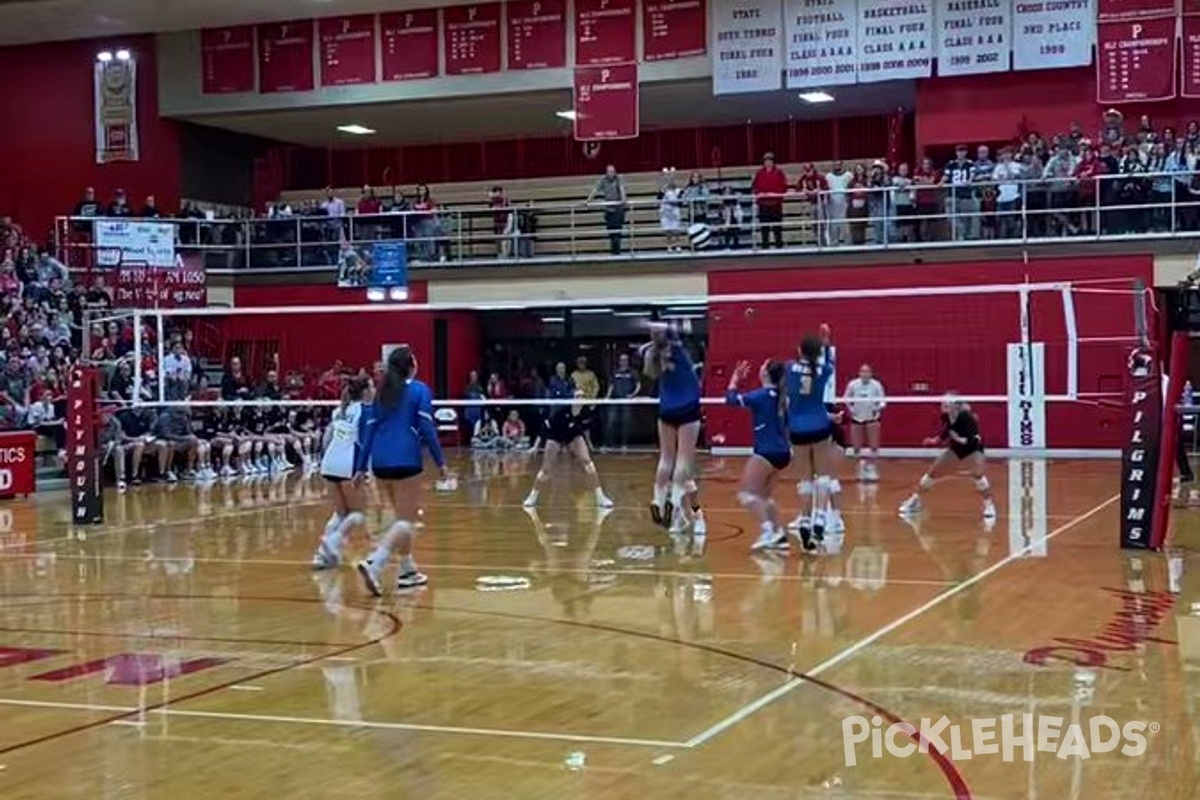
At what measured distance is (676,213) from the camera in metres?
30.3

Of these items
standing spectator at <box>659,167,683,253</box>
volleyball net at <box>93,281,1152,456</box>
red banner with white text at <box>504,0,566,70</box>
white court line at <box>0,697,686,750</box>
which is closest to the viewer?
white court line at <box>0,697,686,750</box>

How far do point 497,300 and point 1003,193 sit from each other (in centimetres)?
986

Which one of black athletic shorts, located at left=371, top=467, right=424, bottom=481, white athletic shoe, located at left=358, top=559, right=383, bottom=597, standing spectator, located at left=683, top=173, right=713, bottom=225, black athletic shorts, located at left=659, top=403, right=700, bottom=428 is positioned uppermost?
standing spectator, located at left=683, top=173, right=713, bottom=225

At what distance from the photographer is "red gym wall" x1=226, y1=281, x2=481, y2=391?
32.2m

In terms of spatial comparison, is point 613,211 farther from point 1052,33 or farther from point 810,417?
point 810,417

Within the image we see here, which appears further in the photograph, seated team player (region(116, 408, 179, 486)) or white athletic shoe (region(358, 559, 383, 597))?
seated team player (region(116, 408, 179, 486))

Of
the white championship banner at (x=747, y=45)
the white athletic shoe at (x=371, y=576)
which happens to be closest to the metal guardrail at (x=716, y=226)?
the white championship banner at (x=747, y=45)

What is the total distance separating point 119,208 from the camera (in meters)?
31.2

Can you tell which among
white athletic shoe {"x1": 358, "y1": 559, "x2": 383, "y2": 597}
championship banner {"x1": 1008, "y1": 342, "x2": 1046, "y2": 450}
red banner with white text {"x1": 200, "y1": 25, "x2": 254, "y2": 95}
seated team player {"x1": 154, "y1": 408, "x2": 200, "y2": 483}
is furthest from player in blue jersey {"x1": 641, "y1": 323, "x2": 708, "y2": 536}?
red banner with white text {"x1": 200, "y1": 25, "x2": 254, "y2": 95}

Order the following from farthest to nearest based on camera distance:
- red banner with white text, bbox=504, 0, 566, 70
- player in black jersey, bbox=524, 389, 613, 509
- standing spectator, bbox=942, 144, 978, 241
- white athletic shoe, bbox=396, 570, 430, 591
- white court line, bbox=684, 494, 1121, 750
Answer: red banner with white text, bbox=504, 0, 566, 70 → standing spectator, bbox=942, 144, 978, 241 → player in black jersey, bbox=524, 389, 613, 509 → white athletic shoe, bbox=396, 570, 430, 591 → white court line, bbox=684, 494, 1121, 750

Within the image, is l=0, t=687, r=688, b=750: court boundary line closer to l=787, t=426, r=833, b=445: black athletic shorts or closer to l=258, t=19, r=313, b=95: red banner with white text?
l=787, t=426, r=833, b=445: black athletic shorts

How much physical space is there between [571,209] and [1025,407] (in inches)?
378

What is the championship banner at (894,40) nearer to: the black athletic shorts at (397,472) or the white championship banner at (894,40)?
the white championship banner at (894,40)

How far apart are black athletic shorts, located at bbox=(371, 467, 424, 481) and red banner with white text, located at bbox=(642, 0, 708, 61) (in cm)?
2010
